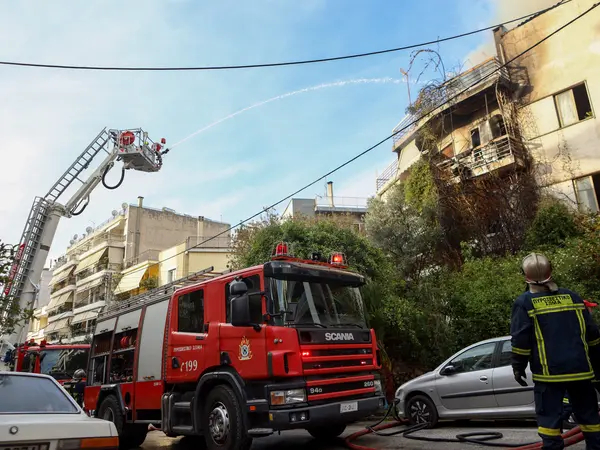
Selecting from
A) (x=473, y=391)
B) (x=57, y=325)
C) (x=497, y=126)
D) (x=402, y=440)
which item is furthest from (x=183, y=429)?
(x=57, y=325)

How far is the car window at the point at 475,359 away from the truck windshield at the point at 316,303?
2075mm

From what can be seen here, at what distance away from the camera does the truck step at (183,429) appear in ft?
23.2

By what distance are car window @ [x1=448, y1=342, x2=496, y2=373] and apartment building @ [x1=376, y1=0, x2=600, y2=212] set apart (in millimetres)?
10628

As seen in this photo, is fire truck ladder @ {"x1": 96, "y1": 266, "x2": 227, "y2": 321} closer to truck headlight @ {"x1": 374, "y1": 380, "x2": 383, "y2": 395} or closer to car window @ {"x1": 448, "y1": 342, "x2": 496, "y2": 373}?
truck headlight @ {"x1": 374, "y1": 380, "x2": 383, "y2": 395}

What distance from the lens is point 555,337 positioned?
395 cm

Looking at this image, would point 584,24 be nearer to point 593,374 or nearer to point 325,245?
point 325,245

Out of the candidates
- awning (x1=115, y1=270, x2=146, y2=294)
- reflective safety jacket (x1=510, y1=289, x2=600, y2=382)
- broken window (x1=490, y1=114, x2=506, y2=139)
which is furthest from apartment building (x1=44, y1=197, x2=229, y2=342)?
reflective safety jacket (x1=510, y1=289, x2=600, y2=382)

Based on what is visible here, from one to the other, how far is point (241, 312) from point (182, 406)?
2.04 m

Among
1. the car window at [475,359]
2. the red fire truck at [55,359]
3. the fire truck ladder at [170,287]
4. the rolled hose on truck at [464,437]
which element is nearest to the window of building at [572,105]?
the car window at [475,359]

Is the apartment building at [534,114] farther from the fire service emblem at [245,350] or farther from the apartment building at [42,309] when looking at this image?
the apartment building at [42,309]

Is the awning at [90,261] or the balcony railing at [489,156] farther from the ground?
the awning at [90,261]

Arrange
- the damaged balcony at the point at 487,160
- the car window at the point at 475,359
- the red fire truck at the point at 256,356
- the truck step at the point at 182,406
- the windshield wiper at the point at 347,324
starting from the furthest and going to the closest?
the damaged balcony at the point at 487,160, the car window at the point at 475,359, the truck step at the point at 182,406, the windshield wiper at the point at 347,324, the red fire truck at the point at 256,356

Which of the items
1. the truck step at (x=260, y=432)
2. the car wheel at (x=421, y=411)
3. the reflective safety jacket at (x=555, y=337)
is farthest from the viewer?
the car wheel at (x=421, y=411)

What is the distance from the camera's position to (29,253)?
47.2 feet
